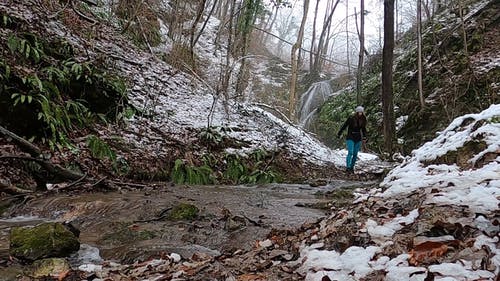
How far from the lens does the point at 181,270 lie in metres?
2.72

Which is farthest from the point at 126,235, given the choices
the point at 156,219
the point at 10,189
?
the point at 10,189

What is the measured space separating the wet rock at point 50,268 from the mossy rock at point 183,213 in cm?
164

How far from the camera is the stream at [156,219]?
3605mm

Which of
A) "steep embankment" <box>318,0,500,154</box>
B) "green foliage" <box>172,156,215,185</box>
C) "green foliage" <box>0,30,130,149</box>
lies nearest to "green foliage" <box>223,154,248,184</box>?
"green foliage" <box>172,156,215,185</box>

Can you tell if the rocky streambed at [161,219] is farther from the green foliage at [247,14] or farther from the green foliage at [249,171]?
the green foliage at [247,14]

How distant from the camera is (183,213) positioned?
464 cm

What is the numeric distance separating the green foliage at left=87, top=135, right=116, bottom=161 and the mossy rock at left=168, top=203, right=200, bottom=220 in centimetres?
282

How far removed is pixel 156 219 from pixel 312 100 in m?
24.6

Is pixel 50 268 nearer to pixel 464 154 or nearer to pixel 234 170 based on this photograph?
pixel 464 154

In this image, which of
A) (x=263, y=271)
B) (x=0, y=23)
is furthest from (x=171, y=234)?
(x=0, y=23)

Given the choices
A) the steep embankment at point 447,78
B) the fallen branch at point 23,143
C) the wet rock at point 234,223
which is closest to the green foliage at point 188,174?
the fallen branch at point 23,143

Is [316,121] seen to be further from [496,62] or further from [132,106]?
[132,106]

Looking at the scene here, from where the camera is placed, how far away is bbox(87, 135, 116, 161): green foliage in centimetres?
697

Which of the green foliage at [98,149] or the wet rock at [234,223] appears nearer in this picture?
the wet rock at [234,223]
